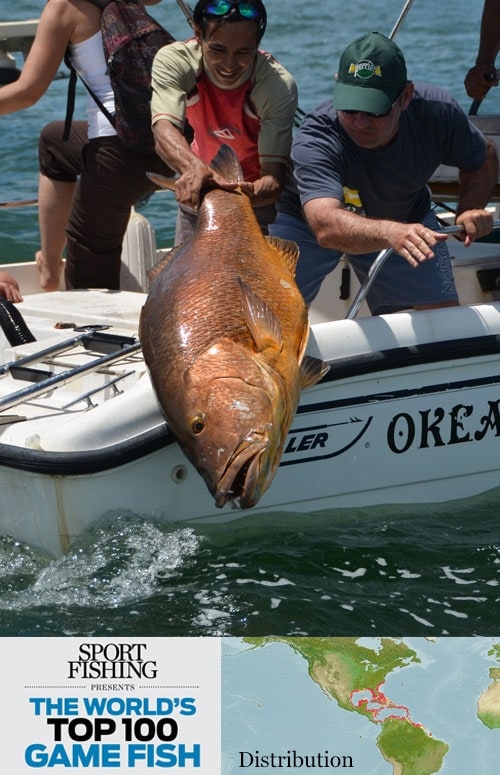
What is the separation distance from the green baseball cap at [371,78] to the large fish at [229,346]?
1.94ft

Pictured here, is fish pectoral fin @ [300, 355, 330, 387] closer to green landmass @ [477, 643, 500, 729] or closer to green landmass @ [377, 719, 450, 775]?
green landmass @ [477, 643, 500, 729]

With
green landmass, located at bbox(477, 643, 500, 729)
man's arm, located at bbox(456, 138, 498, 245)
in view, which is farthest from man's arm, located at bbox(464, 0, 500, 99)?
green landmass, located at bbox(477, 643, 500, 729)

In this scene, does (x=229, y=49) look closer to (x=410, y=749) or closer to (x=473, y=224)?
(x=473, y=224)

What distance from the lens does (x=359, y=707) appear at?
332cm

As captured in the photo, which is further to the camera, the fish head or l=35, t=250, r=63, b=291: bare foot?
l=35, t=250, r=63, b=291: bare foot

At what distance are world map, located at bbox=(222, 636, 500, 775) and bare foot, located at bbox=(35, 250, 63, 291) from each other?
3674 mm

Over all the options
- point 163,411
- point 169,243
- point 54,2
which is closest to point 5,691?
point 163,411

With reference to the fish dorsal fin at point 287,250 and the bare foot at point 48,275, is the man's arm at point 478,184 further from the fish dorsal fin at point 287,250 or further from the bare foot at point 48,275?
the bare foot at point 48,275

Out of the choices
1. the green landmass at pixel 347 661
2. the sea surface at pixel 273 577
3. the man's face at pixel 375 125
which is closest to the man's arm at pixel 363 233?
the man's face at pixel 375 125

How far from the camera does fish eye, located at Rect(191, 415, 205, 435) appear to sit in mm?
3840

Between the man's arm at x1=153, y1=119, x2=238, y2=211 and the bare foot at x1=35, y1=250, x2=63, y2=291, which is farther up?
the bare foot at x1=35, y1=250, x2=63, y2=291

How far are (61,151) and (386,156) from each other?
84.5 inches

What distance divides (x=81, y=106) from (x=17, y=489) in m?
14.8

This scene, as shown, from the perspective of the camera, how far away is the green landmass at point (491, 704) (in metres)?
3.30
